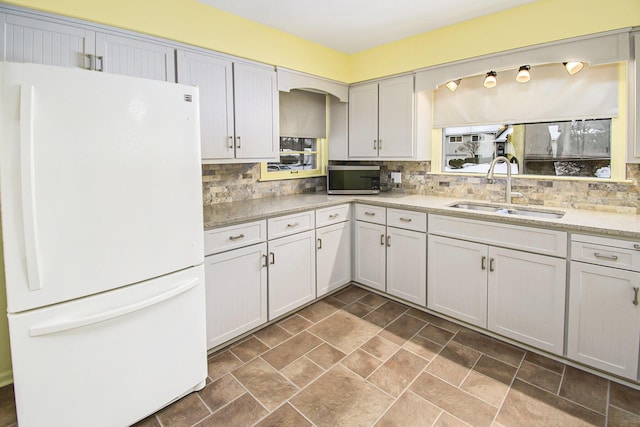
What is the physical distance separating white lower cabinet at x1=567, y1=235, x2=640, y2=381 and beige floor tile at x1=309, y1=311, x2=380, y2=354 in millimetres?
1340

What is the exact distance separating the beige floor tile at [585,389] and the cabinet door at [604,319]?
8cm

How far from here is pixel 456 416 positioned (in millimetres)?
1864

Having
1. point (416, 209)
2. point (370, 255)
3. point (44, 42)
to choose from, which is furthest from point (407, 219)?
point (44, 42)

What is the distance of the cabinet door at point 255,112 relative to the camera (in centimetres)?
287

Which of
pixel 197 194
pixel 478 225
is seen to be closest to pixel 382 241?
pixel 478 225

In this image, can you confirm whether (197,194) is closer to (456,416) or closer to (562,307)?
(456,416)

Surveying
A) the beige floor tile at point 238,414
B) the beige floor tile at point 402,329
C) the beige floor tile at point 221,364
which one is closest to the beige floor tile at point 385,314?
the beige floor tile at point 402,329

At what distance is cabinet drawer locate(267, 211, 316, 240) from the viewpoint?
2.75 meters

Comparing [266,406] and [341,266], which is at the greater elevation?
[341,266]

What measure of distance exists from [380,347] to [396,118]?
2.17 metres

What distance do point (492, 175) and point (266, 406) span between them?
254 cm

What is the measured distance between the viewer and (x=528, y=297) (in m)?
2.42

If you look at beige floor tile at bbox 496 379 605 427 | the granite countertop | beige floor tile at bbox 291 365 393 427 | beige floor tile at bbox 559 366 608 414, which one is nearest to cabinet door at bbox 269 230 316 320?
the granite countertop

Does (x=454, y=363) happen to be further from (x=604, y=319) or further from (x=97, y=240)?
(x=97, y=240)
